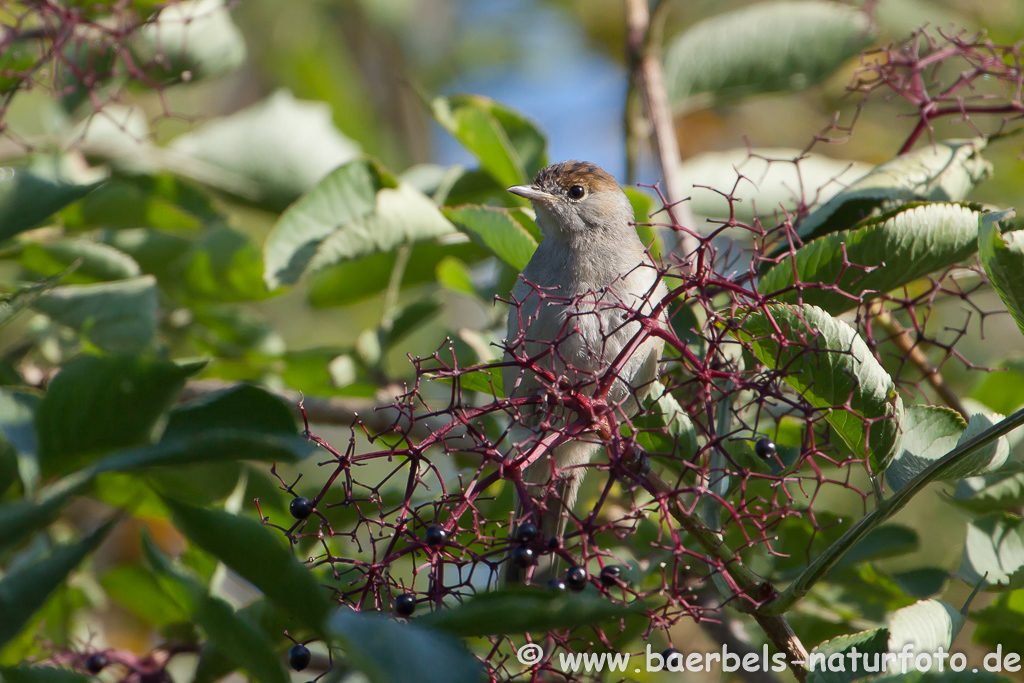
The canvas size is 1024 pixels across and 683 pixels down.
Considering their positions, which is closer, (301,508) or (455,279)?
(301,508)

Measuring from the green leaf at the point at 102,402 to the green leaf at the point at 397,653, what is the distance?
2.24 ft

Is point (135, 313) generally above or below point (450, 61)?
below

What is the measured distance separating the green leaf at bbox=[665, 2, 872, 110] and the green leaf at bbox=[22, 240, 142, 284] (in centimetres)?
190

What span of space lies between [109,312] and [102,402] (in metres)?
0.95

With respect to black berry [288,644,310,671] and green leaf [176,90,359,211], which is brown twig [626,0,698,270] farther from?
black berry [288,644,310,671]

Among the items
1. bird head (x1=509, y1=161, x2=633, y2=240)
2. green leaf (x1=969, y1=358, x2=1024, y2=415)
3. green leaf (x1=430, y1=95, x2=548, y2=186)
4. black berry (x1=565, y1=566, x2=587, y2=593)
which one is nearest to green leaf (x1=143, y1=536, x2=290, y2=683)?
black berry (x1=565, y1=566, x2=587, y2=593)

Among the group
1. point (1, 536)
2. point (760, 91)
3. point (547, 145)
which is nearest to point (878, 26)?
point (760, 91)

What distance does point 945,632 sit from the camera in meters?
1.56

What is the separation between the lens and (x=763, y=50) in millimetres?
2844

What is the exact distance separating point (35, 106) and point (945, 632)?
443cm

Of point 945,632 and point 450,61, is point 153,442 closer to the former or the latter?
point 945,632

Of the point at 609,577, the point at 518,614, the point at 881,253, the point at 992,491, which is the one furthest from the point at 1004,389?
the point at 518,614

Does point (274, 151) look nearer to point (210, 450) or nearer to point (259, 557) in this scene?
point (210, 450)

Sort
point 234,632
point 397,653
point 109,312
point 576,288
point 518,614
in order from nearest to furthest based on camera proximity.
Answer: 1. point 397,653
2. point 518,614
3. point 234,632
4. point 109,312
5. point 576,288
